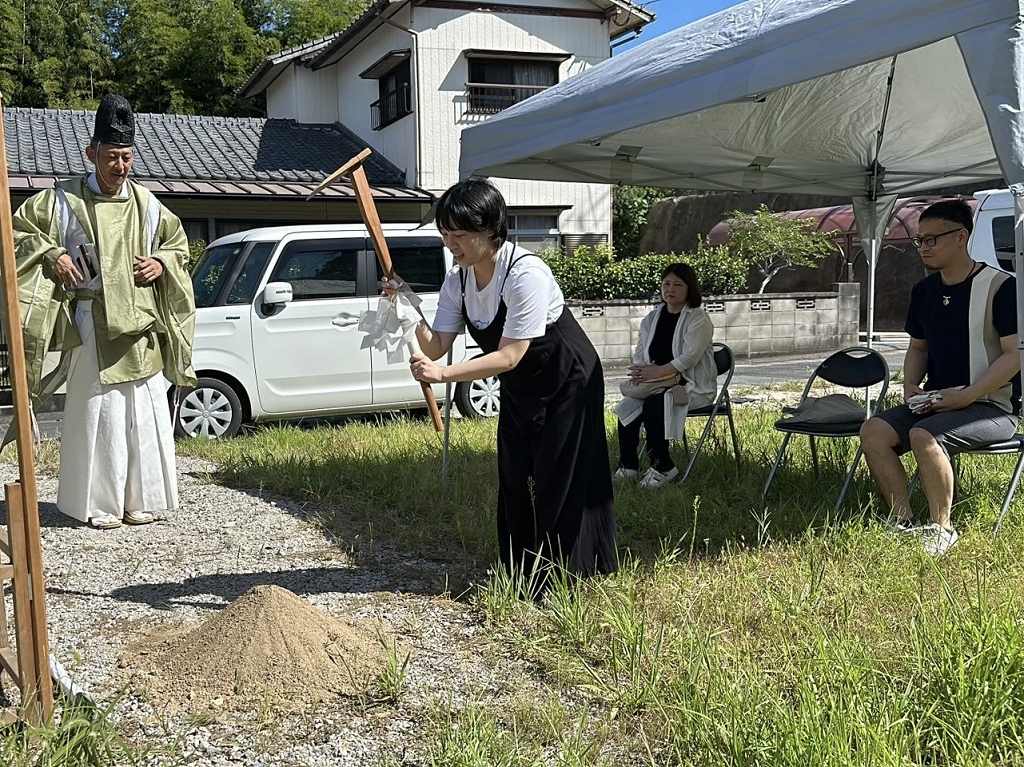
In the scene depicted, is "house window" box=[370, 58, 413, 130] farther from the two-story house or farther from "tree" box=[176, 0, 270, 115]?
"tree" box=[176, 0, 270, 115]

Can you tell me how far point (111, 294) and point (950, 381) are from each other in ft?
13.6

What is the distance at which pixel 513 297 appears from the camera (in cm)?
352

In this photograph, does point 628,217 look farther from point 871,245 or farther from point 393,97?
point 871,245

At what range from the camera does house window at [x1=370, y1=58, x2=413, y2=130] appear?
18.8 m

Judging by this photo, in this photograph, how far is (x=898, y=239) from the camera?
19672mm

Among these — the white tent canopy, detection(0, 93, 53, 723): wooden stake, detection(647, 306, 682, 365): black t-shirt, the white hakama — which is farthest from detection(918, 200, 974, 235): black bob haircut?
the white hakama

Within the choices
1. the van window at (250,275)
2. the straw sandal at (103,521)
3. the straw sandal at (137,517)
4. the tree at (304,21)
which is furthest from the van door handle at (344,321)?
the tree at (304,21)

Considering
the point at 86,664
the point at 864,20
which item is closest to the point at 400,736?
the point at 86,664

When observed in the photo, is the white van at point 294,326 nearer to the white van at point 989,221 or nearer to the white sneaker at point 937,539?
the white sneaker at point 937,539

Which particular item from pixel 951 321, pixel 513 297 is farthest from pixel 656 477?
pixel 513 297

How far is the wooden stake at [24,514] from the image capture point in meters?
2.43

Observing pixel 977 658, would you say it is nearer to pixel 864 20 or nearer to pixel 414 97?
pixel 864 20

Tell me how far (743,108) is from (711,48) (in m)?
1.81

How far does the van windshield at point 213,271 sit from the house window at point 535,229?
11554 mm
